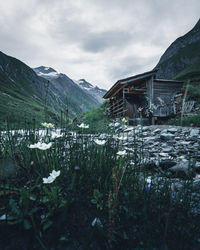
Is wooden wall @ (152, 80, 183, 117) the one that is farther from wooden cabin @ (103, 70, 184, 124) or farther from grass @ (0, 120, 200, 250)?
grass @ (0, 120, 200, 250)

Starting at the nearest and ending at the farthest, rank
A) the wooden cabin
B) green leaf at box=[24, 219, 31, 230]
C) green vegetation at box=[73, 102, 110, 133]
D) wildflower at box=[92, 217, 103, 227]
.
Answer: green leaf at box=[24, 219, 31, 230] → wildflower at box=[92, 217, 103, 227] → green vegetation at box=[73, 102, 110, 133] → the wooden cabin

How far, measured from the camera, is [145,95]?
564 inches

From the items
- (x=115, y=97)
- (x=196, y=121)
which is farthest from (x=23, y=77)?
(x=196, y=121)

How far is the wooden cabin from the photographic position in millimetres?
12492

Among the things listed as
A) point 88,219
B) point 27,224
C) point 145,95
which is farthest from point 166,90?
point 27,224

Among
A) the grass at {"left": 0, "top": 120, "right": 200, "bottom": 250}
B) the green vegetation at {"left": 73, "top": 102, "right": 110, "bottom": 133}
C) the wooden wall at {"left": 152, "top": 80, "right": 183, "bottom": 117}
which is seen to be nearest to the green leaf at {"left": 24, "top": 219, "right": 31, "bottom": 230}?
the grass at {"left": 0, "top": 120, "right": 200, "bottom": 250}

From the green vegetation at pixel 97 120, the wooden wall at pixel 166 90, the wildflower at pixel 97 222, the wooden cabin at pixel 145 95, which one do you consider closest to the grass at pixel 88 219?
the wildflower at pixel 97 222

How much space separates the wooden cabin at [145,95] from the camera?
492 inches

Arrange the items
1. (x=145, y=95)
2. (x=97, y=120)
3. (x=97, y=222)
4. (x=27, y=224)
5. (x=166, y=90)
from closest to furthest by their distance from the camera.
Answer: (x=27, y=224) → (x=97, y=222) → (x=145, y=95) → (x=166, y=90) → (x=97, y=120)

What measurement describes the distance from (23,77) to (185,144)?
352ft

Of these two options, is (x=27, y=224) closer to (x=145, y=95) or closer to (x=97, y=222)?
(x=97, y=222)

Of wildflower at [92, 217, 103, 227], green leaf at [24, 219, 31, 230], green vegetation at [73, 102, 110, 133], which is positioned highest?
green vegetation at [73, 102, 110, 133]

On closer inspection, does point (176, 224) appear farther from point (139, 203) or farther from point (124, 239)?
point (124, 239)

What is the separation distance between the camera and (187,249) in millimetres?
972
